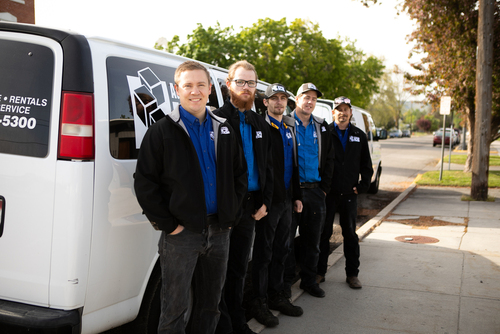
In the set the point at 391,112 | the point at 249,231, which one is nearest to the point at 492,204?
the point at 249,231

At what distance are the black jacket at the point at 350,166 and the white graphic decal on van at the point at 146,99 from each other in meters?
2.25

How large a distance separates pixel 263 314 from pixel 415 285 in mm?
1989

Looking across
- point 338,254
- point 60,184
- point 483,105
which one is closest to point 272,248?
point 60,184

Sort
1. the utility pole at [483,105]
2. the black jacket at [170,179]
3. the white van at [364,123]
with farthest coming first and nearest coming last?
the utility pole at [483,105] < the white van at [364,123] < the black jacket at [170,179]

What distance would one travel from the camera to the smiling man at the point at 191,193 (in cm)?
255

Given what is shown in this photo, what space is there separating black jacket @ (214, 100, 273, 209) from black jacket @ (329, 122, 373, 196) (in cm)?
143

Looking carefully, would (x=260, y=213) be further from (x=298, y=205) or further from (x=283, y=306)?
(x=283, y=306)

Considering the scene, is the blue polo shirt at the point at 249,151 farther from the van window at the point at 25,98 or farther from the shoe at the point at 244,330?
the van window at the point at 25,98

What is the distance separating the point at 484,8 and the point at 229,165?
9823mm

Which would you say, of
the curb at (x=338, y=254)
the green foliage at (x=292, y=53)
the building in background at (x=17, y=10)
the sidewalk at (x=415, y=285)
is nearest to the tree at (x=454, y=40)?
the curb at (x=338, y=254)

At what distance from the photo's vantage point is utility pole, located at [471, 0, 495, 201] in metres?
10.2

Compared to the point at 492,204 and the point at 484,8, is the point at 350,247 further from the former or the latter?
the point at 484,8

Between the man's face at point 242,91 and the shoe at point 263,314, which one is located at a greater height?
the man's face at point 242,91

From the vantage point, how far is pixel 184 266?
268cm
